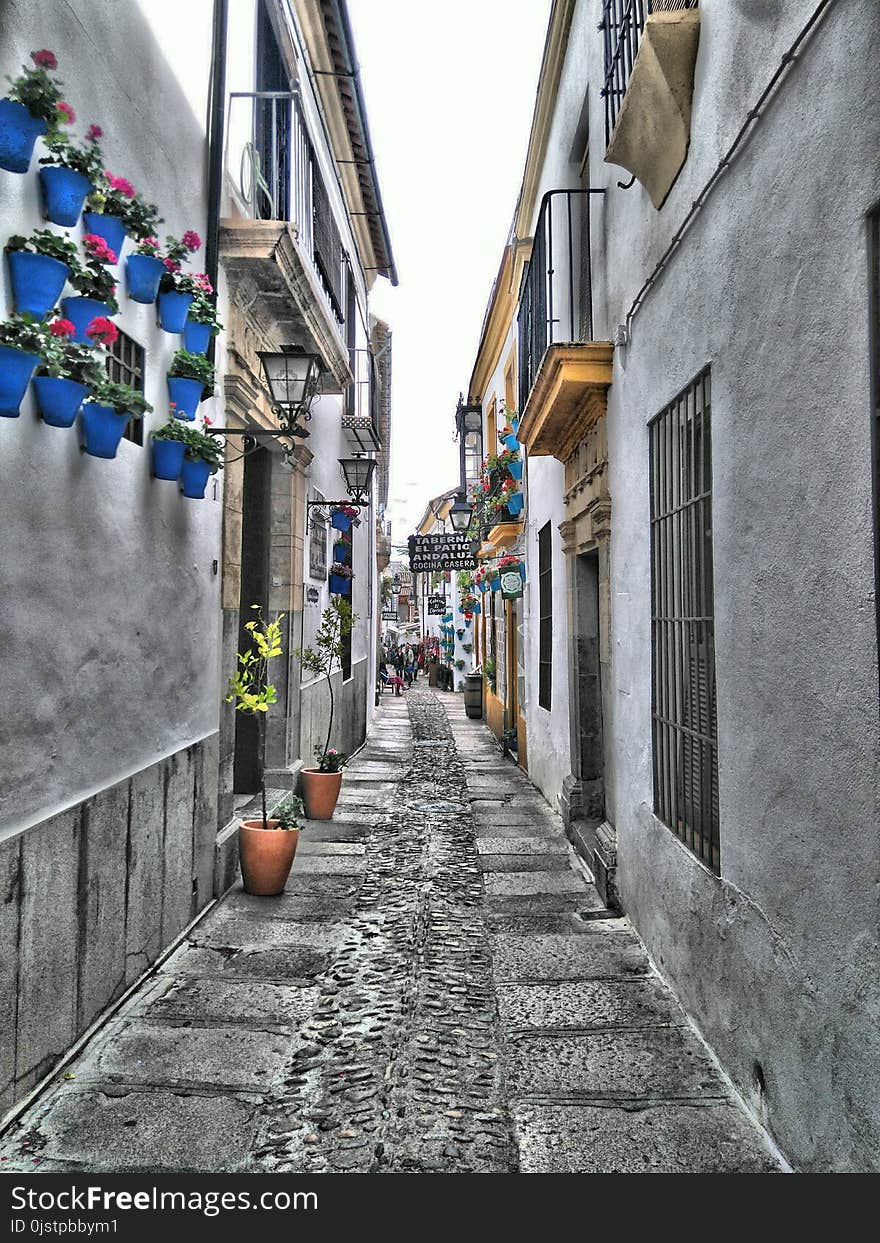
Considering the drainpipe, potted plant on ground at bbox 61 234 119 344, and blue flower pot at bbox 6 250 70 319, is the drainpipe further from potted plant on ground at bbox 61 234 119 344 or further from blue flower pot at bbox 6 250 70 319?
blue flower pot at bbox 6 250 70 319

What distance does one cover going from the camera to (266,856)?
5.46m

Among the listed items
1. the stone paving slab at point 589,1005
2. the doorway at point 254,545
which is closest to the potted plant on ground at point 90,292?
Result: the stone paving slab at point 589,1005

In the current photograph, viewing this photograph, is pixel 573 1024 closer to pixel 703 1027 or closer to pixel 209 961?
pixel 703 1027

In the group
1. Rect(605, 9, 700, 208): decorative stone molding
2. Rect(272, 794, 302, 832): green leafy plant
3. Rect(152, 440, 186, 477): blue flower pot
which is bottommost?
Rect(272, 794, 302, 832): green leafy plant

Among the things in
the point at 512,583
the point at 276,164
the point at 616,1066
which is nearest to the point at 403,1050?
the point at 616,1066

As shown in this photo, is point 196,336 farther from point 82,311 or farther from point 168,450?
point 82,311

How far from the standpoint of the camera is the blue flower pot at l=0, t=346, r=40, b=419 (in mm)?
2623

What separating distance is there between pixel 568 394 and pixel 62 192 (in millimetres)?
3710

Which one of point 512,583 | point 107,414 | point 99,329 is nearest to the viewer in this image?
point 99,329

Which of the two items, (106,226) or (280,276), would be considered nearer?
(106,226)

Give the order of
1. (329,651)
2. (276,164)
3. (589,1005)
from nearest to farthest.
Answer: (589,1005) → (276,164) → (329,651)

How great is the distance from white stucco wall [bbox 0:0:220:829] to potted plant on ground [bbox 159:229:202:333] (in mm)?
110

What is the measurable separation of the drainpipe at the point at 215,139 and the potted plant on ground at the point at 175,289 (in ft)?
2.80

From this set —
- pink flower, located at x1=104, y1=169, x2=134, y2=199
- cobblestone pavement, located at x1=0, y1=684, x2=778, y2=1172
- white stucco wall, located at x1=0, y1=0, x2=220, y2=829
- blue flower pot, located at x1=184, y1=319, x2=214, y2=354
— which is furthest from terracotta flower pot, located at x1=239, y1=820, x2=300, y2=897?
pink flower, located at x1=104, y1=169, x2=134, y2=199
